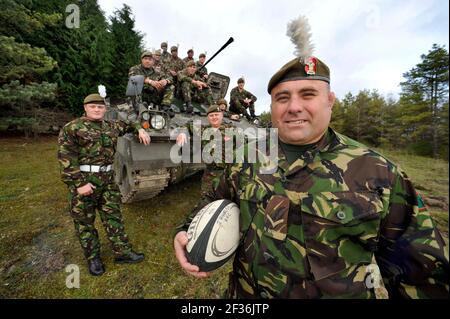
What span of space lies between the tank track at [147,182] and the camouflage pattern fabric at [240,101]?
16.2 ft

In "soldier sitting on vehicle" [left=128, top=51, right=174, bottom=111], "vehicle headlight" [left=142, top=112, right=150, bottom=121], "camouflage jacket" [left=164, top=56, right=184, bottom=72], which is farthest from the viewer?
"camouflage jacket" [left=164, top=56, right=184, bottom=72]

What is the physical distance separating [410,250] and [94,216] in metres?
3.66

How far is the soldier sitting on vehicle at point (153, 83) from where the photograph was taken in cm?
512

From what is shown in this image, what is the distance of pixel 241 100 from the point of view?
27.0 feet

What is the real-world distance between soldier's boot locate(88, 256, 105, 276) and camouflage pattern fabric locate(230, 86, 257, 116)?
6.35 meters

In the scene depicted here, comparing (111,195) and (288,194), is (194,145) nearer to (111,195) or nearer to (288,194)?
(111,195)

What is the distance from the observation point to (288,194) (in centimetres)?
151

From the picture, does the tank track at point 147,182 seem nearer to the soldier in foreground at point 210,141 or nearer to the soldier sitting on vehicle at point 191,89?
the soldier in foreground at point 210,141

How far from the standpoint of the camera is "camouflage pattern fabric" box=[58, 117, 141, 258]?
3.08 metres

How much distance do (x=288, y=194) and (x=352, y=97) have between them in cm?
3795

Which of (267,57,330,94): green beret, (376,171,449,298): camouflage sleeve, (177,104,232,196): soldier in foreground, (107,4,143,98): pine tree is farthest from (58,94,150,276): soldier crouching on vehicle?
(107,4,143,98): pine tree

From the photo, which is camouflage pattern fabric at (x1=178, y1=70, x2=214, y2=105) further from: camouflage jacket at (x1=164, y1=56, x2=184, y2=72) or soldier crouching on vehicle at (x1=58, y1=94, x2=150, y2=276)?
camouflage jacket at (x1=164, y1=56, x2=184, y2=72)

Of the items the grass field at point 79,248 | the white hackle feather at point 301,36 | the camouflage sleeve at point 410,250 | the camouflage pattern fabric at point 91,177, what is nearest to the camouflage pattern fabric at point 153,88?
the camouflage pattern fabric at point 91,177

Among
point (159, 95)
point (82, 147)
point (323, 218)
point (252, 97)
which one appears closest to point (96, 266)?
point (82, 147)
